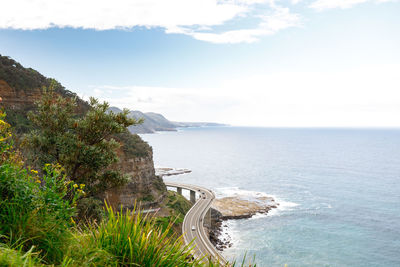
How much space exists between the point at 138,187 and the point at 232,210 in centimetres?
2963

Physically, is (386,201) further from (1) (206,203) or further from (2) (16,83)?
(2) (16,83)

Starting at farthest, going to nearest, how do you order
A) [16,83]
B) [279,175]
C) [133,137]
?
[279,175] < [133,137] < [16,83]

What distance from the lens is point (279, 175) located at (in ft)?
364

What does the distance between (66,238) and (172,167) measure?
421 ft

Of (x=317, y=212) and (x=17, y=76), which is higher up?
(x=17, y=76)

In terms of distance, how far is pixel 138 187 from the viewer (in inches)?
2153

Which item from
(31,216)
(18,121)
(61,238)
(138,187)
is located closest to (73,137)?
(31,216)

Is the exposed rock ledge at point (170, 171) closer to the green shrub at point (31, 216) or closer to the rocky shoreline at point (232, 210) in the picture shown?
the rocky shoreline at point (232, 210)

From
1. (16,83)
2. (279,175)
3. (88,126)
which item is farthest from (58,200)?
(279,175)

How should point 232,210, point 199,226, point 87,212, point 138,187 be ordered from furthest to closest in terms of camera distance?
point 232,210 → point 138,187 → point 199,226 → point 87,212

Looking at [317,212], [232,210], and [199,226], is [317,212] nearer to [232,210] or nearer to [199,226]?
[232,210]

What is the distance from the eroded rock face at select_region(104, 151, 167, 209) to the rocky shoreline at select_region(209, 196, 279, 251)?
48.6ft

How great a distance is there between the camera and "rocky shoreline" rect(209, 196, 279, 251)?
190 feet

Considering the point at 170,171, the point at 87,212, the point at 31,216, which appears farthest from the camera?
the point at 170,171
